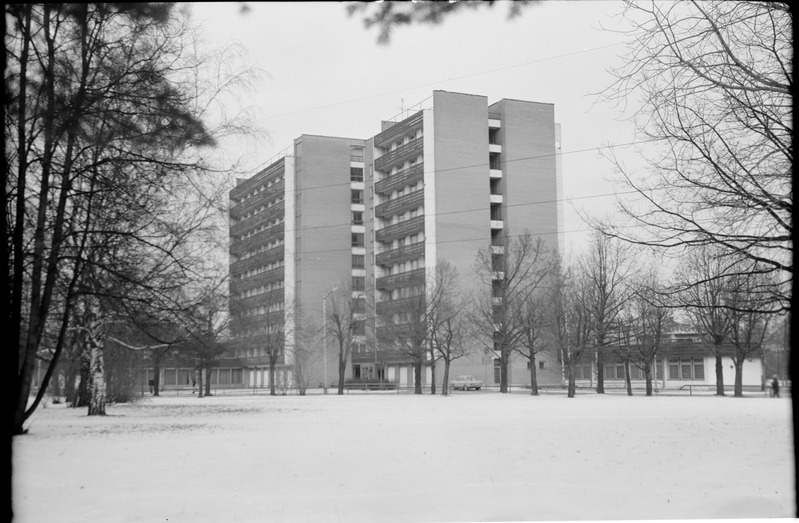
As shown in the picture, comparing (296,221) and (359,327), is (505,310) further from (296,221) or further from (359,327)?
(296,221)

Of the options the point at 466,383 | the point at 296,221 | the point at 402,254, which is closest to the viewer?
the point at 296,221

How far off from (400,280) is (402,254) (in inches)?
266

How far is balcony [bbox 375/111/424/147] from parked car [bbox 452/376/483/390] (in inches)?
912

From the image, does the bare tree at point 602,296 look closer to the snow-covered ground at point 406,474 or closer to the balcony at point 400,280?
the balcony at point 400,280

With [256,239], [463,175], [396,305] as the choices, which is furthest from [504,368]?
[256,239]

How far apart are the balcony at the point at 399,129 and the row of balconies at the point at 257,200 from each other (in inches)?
53.2

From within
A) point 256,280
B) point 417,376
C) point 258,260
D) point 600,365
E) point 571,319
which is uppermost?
point 258,260

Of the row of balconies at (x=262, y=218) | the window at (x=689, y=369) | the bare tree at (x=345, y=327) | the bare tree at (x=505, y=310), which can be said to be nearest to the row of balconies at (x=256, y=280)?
the row of balconies at (x=262, y=218)

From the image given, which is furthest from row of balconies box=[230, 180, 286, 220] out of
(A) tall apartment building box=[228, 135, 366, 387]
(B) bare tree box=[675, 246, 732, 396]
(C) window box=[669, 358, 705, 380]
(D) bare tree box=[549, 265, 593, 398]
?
(C) window box=[669, 358, 705, 380]

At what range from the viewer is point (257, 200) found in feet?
33.3

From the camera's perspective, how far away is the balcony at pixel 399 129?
8943 mm

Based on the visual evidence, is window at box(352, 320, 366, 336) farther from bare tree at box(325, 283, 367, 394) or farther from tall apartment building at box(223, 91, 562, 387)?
tall apartment building at box(223, 91, 562, 387)

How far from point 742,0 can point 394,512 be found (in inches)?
203

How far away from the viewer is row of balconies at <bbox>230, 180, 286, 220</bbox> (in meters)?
9.84
